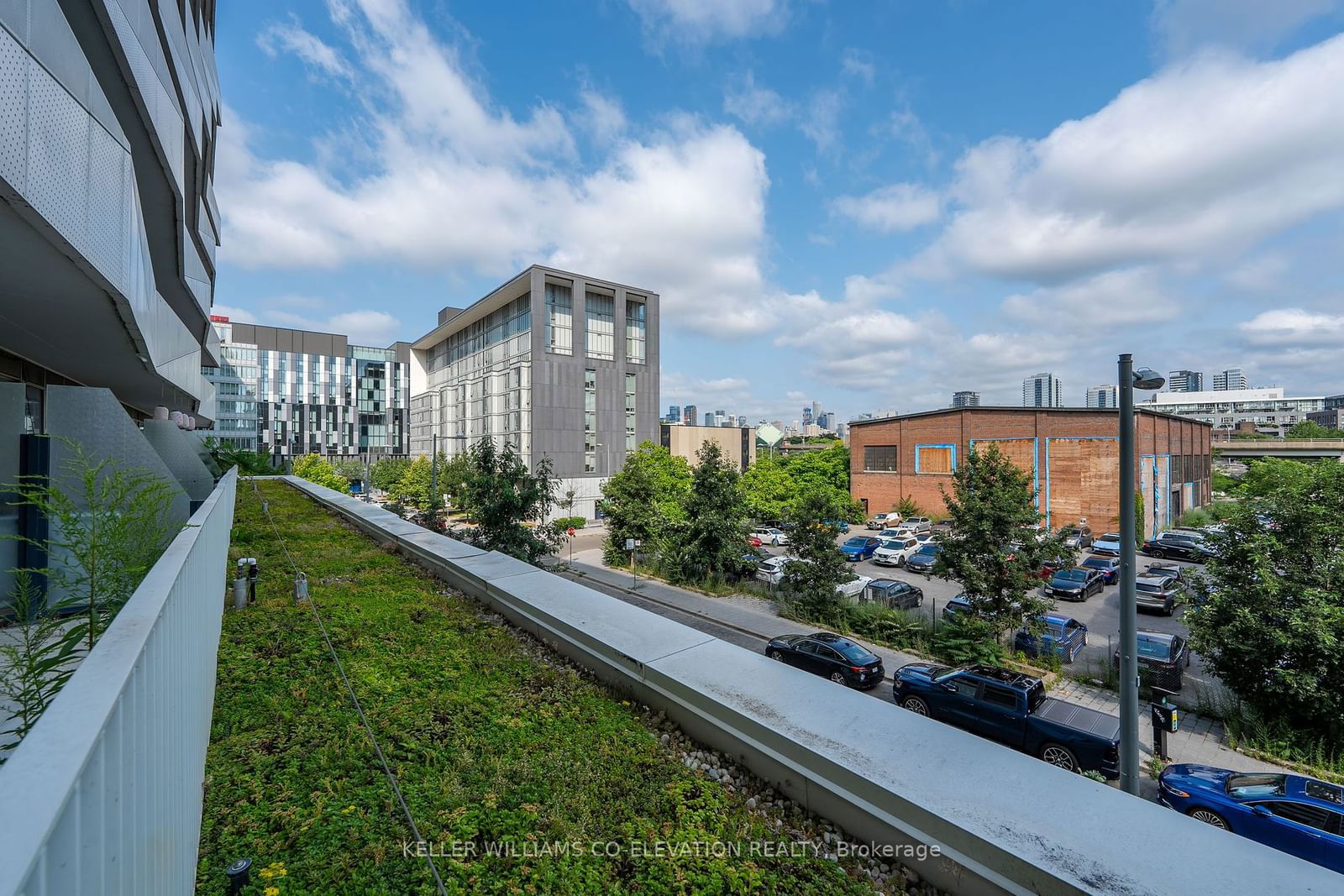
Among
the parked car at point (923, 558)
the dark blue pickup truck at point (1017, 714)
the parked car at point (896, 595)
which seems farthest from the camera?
the parked car at point (923, 558)

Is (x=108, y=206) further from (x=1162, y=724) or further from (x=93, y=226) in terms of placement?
(x=1162, y=724)

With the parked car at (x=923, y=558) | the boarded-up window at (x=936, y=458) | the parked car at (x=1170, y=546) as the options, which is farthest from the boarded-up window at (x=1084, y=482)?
the parked car at (x=923, y=558)

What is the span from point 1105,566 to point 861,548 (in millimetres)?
11212

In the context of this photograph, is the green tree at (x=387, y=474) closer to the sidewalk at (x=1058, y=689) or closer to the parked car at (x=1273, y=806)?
the sidewalk at (x=1058, y=689)

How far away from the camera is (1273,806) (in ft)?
24.7

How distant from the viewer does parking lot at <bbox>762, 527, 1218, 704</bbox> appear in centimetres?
1509

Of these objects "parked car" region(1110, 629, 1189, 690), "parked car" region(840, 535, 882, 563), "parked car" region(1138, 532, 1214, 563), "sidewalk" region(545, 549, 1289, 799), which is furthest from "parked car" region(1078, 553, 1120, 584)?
"sidewalk" region(545, 549, 1289, 799)

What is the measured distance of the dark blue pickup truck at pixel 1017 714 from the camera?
973 centimetres

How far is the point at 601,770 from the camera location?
129 inches

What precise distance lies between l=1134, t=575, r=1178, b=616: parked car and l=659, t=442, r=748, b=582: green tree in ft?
49.5

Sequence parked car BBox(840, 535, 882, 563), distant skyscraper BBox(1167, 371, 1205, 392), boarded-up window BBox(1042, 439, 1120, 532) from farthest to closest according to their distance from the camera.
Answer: distant skyscraper BBox(1167, 371, 1205, 392) → boarded-up window BBox(1042, 439, 1120, 532) → parked car BBox(840, 535, 882, 563)

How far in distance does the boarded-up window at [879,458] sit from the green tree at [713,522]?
83.0ft

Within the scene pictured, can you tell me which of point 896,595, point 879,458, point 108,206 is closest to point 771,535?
point 879,458

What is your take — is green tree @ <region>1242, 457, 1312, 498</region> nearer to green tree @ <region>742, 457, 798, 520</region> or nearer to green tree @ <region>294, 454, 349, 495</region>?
green tree @ <region>742, 457, 798, 520</region>
